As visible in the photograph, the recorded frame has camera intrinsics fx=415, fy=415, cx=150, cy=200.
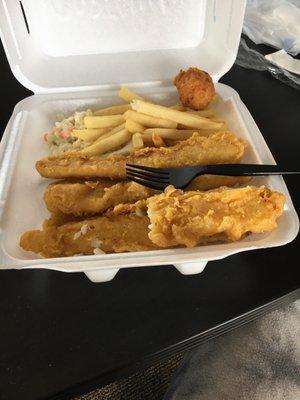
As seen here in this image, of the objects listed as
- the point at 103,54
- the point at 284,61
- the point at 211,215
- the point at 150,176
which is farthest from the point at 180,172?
the point at 284,61

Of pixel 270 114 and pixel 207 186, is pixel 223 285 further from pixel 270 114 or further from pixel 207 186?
pixel 270 114

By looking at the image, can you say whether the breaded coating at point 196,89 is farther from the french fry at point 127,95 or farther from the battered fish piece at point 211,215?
the battered fish piece at point 211,215

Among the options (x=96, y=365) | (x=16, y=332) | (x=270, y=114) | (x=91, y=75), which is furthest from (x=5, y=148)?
(x=270, y=114)

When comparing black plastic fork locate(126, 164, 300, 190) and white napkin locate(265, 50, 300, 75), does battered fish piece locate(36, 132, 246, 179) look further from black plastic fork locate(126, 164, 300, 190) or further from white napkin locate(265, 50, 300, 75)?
white napkin locate(265, 50, 300, 75)

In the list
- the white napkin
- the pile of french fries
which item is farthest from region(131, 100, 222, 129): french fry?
the white napkin

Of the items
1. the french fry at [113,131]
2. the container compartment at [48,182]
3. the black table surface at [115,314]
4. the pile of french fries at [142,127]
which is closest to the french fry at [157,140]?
the pile of french fries at [142,127]

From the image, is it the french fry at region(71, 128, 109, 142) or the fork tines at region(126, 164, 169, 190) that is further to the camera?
the french fry at region(71, 128, 109, 142)
